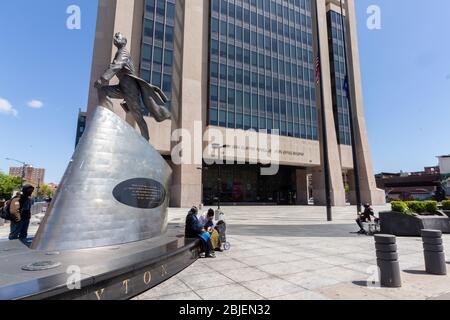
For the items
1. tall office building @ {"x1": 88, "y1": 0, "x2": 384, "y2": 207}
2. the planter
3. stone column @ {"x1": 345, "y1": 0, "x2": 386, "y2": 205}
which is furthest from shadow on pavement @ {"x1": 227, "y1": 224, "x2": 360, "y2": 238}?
stone column @ {"x1": 345, "y1": 0, "x2": 386, "y2": 205}

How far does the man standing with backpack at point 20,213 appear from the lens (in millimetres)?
7773

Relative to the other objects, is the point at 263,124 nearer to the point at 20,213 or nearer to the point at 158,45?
the point at 158,45

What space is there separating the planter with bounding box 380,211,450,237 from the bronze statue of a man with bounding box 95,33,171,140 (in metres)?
11.4

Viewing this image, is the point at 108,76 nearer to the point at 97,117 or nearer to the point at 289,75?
the point at 97,117

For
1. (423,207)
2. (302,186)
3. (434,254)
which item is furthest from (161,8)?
(434,254)

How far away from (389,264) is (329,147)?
42203 millimetres

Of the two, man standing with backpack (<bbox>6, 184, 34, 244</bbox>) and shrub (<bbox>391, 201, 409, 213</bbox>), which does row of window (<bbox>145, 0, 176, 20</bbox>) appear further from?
shrub (<bbox>391, 201, 409, 213</bbox>)

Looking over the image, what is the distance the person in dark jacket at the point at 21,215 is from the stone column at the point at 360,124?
49627 millimetres

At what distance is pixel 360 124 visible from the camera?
48750 millimetres

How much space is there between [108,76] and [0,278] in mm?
6398

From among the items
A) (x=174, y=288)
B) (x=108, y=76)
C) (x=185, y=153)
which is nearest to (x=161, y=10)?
(x=185, y=153)

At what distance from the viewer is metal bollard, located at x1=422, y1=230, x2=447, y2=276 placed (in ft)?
19.4

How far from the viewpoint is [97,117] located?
25.2 ft

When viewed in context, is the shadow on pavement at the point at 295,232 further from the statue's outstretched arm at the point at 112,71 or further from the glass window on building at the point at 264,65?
the glass window on building at the point at 264,65
